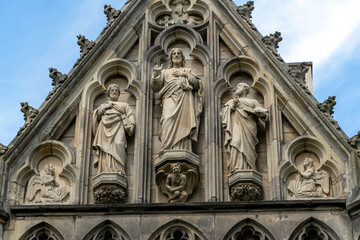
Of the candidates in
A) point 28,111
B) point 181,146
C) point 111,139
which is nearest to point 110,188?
point 111,139

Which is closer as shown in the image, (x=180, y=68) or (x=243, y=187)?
(x=243, y=187)

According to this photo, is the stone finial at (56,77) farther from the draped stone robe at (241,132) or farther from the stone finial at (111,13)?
the draped stone robe at (241,132)

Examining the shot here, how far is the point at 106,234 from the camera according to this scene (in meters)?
17.9

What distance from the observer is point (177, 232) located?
17.8m

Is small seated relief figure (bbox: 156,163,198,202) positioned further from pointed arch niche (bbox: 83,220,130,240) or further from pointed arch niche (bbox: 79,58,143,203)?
pointed arch niche (bbox: 83,220,130,240)

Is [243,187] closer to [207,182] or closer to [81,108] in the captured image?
[207,182]

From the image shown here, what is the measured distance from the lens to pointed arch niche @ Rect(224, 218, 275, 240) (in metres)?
17.7

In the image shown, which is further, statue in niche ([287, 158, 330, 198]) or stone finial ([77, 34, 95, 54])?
stone finial ([77, 34, 95, 54])

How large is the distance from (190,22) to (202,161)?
10.1ft

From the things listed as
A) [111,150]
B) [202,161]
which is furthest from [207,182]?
[111,150]

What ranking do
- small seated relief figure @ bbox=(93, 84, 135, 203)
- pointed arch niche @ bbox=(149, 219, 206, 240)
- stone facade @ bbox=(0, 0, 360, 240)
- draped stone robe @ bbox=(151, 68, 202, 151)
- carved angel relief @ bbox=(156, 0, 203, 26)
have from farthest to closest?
1. carved angel relief @ bbox=(156, 0, 203, 26)
2. draped stone robe @ bbox=(151, 68, 202, 151)
3. small seated relief figure @ bbox=(93, 84, 135, 203)
4. stone facade @ bbox=(0, 0, 360, 240)
5. pointed arch niche @ bbox=(149, 219, 206, 240)

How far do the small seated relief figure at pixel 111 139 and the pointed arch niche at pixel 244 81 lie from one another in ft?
5.19

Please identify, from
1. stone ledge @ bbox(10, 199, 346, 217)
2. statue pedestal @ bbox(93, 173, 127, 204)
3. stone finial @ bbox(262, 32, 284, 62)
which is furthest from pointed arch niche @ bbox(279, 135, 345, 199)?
statue pedestal @ bbox(93, 173, 127, 204)

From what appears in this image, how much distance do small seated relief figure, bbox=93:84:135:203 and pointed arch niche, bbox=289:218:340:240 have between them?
2.85 metres
